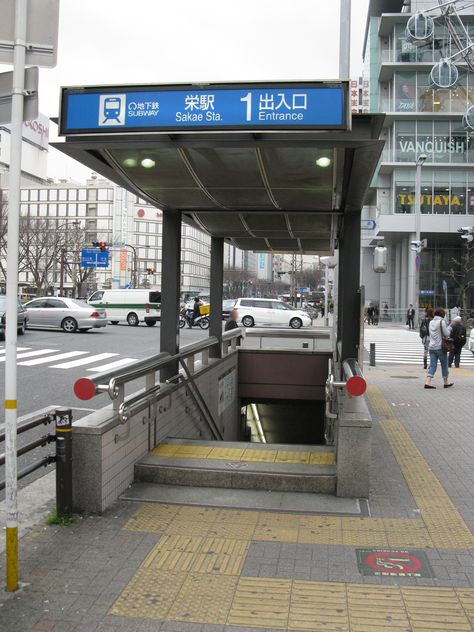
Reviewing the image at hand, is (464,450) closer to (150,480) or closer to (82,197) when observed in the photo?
(150,480)

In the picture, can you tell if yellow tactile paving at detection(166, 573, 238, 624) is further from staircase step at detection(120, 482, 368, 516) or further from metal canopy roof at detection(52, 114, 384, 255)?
metal canopy roof at detection(52, 114, 384, 255)

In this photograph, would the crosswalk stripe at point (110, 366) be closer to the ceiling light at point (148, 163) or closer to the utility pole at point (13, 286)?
the ceiling light at point (148, 163)

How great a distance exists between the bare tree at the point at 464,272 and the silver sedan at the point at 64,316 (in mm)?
31805

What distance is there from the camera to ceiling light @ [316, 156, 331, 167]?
5.97 m

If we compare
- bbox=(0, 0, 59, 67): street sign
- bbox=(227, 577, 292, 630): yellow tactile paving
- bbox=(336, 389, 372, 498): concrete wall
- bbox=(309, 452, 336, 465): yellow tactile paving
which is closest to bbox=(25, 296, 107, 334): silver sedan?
bbox=(309, 452, 336, 465): yellow tactile paving

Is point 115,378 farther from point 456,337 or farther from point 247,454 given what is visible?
point 456,337

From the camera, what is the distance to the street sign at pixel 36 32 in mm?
3801

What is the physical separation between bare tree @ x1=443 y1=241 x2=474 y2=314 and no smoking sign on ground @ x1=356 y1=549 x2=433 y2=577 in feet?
155

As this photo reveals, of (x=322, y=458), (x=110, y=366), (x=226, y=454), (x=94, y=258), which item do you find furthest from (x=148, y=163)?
(x=94, y=258)

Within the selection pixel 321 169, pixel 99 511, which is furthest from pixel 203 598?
pixel 321 169

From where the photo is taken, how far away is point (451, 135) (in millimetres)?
48094

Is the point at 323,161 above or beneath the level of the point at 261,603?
above

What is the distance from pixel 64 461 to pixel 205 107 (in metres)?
3.19

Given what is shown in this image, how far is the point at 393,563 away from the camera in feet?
14.2
